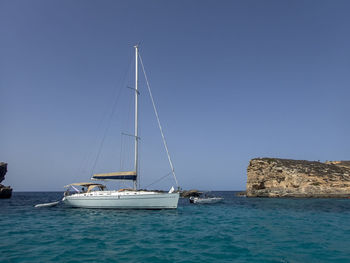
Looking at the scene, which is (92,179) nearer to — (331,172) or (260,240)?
(260,240)

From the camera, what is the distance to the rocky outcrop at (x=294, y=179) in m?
58.4

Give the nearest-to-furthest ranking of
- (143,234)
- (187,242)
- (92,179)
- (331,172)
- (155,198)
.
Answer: (187,242)
(143,234)
(155,198)
(92,179)
(331,172)

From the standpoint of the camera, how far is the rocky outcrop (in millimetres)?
58375

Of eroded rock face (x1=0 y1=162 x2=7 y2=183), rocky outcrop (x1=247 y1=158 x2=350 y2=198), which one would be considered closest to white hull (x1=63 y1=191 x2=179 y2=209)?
rocky outcrop (x1=247 y1=158 x2=350 y2=198)

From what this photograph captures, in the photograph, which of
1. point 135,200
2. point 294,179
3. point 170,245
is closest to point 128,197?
point 135,200

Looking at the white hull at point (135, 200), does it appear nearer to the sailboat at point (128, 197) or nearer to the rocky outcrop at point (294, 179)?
the sailboat at point (128, 197)

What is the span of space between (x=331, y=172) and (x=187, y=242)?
2753 inches

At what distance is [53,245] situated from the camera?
36.1 ft

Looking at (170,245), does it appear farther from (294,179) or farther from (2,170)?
(2,170)

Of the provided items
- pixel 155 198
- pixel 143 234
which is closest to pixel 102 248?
pixel 143 234

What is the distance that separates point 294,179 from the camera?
62000 mm

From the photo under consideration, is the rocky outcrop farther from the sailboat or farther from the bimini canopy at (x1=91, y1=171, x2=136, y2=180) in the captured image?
the bimini canopy at (x1=91, y1=171, x2=136, y2=180)

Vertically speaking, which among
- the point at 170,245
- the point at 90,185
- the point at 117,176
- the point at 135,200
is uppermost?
the point at 117,176

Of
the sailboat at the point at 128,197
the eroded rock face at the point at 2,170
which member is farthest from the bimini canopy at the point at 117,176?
the eroded rock face at the point at 2,170
